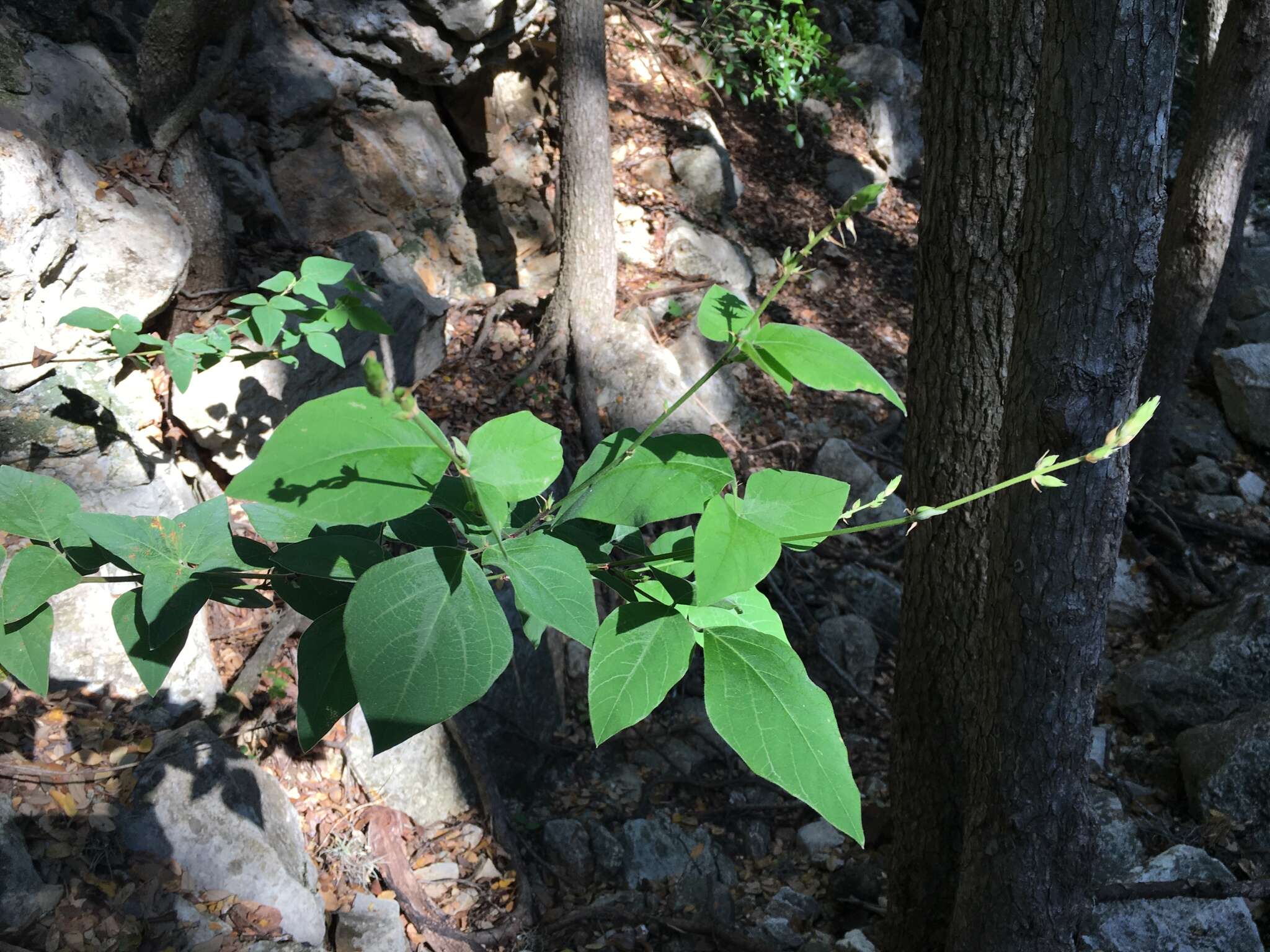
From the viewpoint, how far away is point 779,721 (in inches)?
26.8

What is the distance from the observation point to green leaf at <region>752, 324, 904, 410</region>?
73 cm

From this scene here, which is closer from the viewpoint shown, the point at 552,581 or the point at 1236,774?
the point at 552,581

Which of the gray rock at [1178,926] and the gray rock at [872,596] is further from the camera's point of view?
the gray rock at [872,596]

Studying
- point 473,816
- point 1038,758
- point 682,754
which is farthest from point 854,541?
point 1038,758

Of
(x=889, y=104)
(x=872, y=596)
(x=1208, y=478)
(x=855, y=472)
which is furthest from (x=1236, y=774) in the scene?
(x=889, y=104)

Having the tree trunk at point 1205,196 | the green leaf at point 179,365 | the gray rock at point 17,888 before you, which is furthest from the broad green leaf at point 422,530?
the tree trunk at point 1205,196

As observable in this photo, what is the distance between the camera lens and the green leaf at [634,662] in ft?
2.31

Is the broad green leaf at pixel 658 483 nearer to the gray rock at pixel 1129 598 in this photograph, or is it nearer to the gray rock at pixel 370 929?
the gray rock at pixel 370 929

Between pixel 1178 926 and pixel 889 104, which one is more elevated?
pixel 889 104

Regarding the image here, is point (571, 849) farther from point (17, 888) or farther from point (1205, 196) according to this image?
point (1205, 196)

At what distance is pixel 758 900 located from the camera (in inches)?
145

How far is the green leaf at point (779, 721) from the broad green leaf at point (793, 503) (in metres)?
0.10

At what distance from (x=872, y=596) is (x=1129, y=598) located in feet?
6.79

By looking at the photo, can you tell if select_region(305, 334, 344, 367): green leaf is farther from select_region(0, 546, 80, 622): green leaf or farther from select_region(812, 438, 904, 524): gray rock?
select_region(812, 438, 904, 524): gray rock
